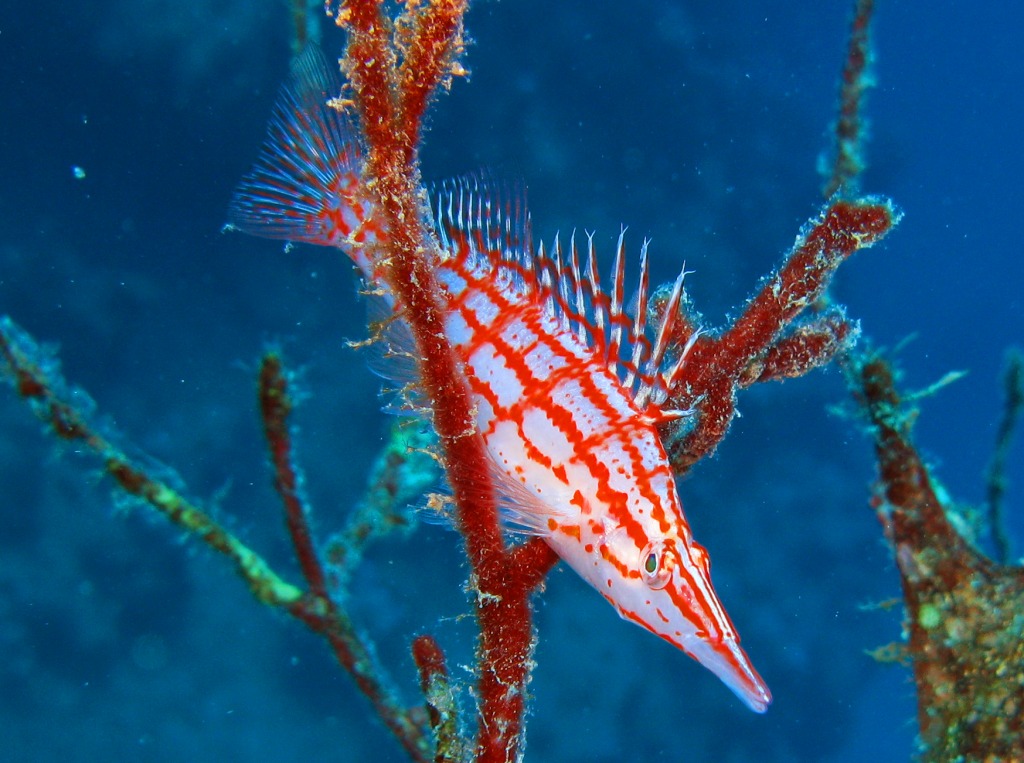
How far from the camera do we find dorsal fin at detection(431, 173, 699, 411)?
8.94 ft

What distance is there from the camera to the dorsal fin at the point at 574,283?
2.72 m

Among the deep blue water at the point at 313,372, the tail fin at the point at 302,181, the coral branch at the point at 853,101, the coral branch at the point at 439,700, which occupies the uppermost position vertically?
the deep blue water at the point at 313,372

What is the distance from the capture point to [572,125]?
12.6 m

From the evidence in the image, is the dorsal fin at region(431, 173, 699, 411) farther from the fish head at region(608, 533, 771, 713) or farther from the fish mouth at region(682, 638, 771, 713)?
the fish mouth at region(682, 638, 771, 713)

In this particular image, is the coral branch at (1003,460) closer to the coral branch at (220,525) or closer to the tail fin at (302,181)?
the coral branch at (220,525)

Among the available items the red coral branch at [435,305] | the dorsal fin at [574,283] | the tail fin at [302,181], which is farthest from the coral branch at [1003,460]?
the tail fin at [302,181]

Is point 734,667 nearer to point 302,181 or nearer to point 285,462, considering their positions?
point 285,462

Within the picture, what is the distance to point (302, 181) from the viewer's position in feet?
11.0

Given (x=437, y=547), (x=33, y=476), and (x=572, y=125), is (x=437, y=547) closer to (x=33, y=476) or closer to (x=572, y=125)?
(x=33, y=476)

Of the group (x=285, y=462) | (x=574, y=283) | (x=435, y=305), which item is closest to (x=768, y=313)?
(x=574, y=283)

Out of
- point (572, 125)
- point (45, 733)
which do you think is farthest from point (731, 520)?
point (45, 733)

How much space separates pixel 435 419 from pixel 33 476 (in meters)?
13.2

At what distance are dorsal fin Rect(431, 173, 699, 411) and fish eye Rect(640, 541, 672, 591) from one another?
493 millimetres

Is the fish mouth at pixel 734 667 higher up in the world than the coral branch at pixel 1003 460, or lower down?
lower down
